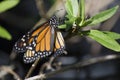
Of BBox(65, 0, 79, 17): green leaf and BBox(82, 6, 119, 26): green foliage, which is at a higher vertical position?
BBox(65, 0, 79, 17): green leaf

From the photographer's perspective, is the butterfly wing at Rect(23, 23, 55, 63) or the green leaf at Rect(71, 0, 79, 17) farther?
the butterfly wing at Rect(23, 23, 55, 63)

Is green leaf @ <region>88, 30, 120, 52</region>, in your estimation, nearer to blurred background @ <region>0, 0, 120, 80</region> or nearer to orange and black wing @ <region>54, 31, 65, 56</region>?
orange and black wing @ <region>54, 31, 65, 56</region>

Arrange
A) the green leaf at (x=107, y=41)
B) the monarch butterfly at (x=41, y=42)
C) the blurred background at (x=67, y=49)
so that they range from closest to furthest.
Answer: the green leaf at (x=107, y=41)
the monarch butterfly at (x=41, y=42)
the blurred background at (x=67, y=49)

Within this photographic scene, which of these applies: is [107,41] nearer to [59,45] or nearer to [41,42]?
[59,45]

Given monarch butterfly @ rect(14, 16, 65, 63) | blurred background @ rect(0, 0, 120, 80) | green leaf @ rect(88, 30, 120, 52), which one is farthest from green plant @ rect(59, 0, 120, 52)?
blurred background @ rect(0, 0, 120, 80)

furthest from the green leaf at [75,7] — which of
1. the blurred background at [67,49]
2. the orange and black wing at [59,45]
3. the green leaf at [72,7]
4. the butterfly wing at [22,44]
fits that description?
the blurred background at [67,49]

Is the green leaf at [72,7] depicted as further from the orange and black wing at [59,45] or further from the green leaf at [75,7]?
the orange and black wing at [59,45]

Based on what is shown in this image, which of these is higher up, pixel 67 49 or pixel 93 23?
pixel 93 23

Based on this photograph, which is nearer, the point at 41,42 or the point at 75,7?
the point at 75,7

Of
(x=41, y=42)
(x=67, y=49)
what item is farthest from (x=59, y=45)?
(x=67, y=49)
